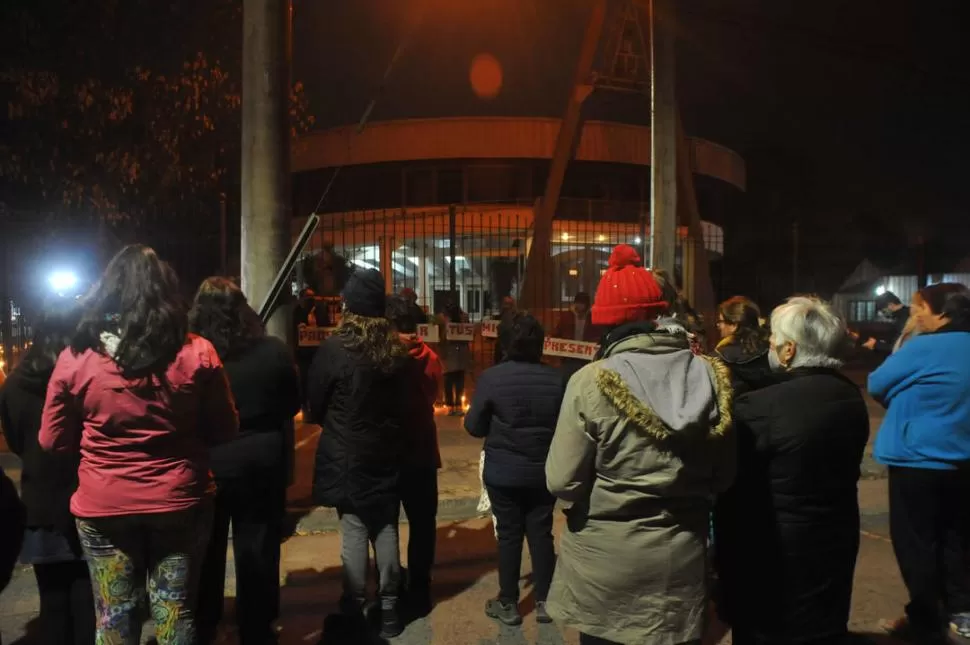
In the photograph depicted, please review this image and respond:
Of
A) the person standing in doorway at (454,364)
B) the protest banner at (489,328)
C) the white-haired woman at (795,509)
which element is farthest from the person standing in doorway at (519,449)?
the protest banner at (489,328)

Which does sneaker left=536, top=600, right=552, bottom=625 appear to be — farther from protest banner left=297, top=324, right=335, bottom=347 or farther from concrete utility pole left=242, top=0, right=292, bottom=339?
protest banner left=297, top=324, right=335, bottom=347

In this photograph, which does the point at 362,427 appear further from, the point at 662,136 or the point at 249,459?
the point at 662,136

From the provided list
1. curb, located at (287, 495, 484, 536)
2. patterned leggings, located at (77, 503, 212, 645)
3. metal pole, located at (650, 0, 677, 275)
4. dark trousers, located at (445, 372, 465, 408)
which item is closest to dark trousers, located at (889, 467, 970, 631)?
curb, located at (287, 495, 484, 536)

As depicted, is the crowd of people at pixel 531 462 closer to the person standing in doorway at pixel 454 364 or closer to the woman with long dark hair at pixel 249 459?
the woman with long dark hair at pixel 249 459

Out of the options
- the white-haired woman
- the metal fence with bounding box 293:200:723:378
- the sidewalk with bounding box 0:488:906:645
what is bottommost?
the sidewalk with bounding box 0:488:906:645

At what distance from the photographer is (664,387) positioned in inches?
96.1

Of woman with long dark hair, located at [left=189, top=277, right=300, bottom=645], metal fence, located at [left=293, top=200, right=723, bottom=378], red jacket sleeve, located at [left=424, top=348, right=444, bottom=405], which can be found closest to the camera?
woman with long dark hair, located at [left=189, top=277, right=300, bottom=645]

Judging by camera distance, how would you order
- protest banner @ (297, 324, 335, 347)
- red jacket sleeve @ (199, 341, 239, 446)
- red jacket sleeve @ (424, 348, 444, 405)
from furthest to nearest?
protest banner @ (297, 324, 335, 347) < red jacket sleeve @ (424, 348, 444, 405) < red jacket sleeve @ (199, 341, 239, 446)

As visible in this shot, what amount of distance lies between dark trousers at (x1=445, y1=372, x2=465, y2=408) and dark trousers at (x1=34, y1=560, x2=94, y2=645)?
7.36m

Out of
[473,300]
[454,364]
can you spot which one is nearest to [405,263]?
[454,364]

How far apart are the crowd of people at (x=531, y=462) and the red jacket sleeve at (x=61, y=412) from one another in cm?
1

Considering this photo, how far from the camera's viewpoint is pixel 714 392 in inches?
100

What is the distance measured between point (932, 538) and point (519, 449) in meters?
2.25

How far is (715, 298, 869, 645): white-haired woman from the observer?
271 cm
